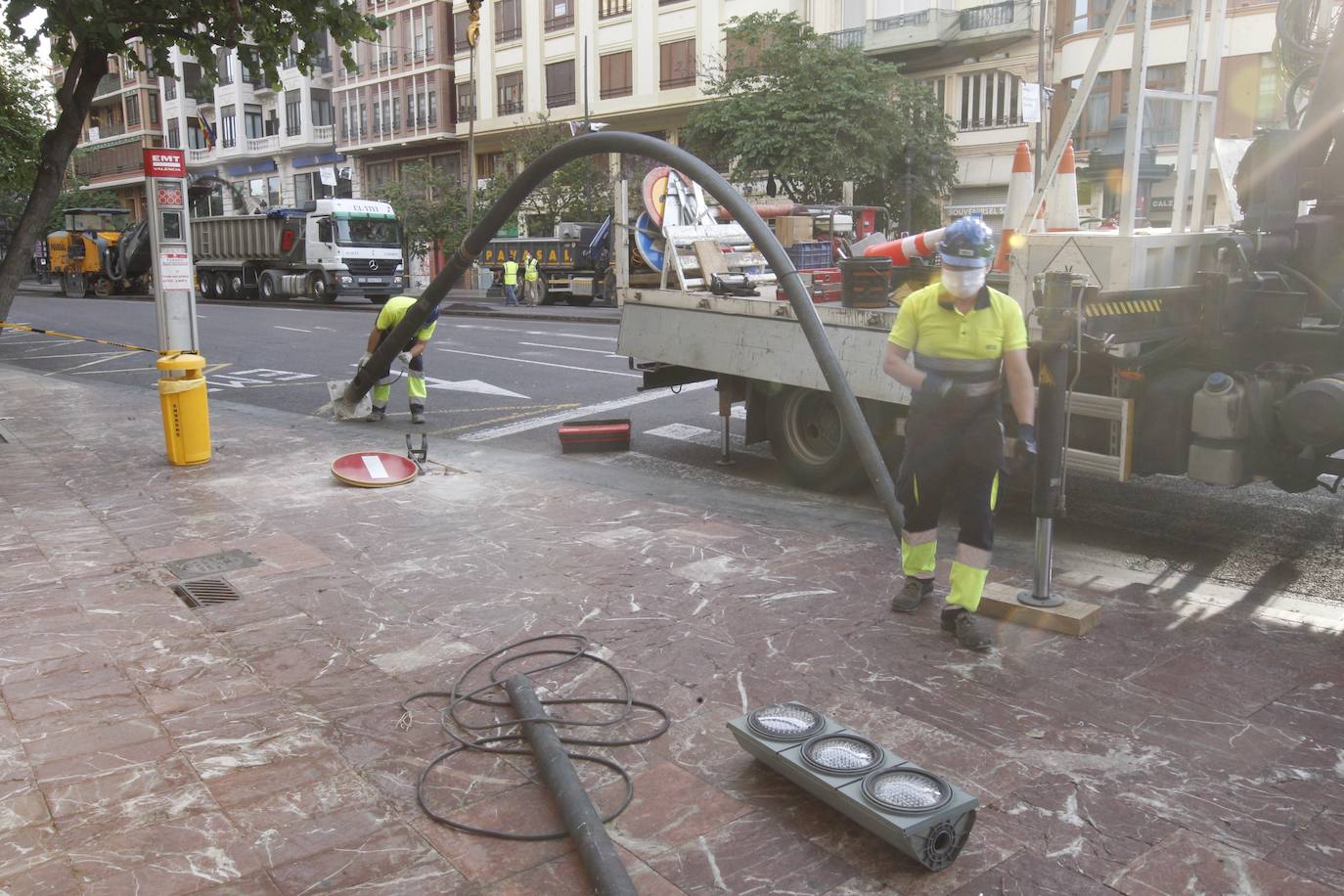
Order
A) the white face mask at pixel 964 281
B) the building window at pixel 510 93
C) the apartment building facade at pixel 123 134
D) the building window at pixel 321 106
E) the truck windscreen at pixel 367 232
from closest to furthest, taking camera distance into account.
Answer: the white face mask at pixel 964 281, the truck windscreen at pixel 367 232, the building window at pixel 510 93, the building window at pixel 321 106, the apartment building facade at pixel 123 134

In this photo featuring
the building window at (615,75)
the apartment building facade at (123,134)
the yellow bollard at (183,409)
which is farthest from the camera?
the apartment building facade at (123,134)

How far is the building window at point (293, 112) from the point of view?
64.6m

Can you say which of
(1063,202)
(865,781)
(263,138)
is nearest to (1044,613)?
(865,781)

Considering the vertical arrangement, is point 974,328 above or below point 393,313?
above

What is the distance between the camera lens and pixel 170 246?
33.2 ft

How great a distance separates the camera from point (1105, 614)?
18.1ft

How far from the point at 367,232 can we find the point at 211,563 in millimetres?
32295

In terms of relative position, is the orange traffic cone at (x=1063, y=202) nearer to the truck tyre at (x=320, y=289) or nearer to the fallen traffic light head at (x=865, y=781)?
the fallen traffic light head at (x=865, y=781)

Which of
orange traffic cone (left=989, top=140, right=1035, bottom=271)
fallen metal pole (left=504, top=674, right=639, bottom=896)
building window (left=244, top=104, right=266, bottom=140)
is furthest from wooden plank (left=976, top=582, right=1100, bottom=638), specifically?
building window (left=244, top=104, right=266, bottom=140)

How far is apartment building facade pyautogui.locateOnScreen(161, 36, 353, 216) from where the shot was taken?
63781 mm

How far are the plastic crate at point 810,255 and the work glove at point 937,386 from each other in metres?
5.50

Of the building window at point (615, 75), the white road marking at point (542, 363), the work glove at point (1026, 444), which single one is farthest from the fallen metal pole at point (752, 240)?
the building window at point (615, 75)

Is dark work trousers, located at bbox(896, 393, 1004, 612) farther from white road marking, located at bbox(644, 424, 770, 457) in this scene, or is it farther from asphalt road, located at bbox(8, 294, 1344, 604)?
white road marking, located at bbox(644, 424, 770, 457)

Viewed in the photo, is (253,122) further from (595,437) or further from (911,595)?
(911,595)
